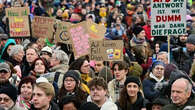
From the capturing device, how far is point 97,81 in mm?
8430


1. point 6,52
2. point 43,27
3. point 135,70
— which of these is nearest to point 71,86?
point 135,70

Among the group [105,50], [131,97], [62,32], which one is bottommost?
[131,97]

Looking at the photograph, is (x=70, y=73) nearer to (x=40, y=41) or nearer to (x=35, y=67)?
(x=35, y=67)

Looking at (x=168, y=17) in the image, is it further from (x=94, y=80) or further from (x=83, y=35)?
(x=94, y=80)

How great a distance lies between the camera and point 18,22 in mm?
14219

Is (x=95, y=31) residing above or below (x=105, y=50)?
above

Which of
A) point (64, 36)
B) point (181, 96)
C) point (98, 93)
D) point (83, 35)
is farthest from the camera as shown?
point (64, 36)

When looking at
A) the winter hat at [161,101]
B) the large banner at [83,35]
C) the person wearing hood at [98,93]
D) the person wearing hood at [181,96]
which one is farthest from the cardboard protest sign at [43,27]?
the person wearing hood at [181,96]

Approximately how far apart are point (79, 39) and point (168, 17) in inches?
88.3

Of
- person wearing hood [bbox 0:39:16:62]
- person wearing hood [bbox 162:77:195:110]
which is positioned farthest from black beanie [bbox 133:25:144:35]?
person wearing hood [bbox 162:77:195:110]

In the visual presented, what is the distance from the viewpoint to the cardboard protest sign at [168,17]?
10844 mm

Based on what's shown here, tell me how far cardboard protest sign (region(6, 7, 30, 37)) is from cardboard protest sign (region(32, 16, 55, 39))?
10.0 inches

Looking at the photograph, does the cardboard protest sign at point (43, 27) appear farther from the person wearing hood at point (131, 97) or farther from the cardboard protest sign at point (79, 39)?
the person wearing hood at point (131, 97)

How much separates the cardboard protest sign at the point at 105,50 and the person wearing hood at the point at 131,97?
1.70 metres
